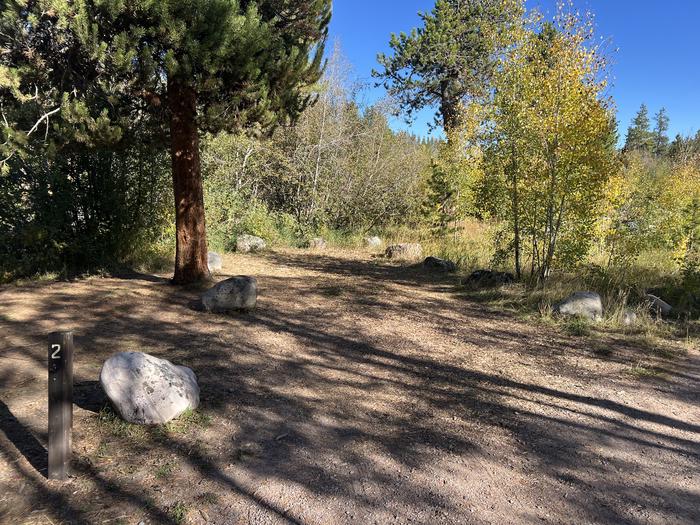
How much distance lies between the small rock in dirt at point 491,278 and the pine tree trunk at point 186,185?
5386 millimetres

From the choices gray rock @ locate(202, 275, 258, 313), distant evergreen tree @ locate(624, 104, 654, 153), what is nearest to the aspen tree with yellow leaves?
gray rock @ locate(202, 275, 258, 313)

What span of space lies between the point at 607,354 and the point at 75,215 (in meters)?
9.19

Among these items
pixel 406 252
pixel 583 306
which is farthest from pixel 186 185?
pixel 406 252

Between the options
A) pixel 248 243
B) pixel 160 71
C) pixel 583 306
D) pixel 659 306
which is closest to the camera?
pixel 160 71

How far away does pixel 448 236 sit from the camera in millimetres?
15352

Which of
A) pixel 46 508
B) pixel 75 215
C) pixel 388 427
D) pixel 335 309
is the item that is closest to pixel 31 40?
pixel 75 215

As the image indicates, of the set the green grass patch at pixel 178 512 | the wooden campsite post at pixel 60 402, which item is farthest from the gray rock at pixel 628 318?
the wooden campsite post at pixel 60 402

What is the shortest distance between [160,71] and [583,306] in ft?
23.9

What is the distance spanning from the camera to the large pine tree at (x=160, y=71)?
5.64 m

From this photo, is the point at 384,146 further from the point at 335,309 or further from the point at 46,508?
the point at 46,508

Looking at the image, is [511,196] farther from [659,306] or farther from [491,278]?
[659,306]

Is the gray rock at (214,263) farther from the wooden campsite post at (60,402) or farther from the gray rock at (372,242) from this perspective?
the wooden campsite post at (60,402)

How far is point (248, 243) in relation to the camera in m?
13.5

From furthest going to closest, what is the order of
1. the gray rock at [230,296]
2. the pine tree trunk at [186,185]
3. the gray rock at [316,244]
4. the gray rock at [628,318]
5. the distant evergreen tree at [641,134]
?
the distant evergreen tree at [641,134], the gray rock at [316,244], the pine tree trunk at [186,185], the gray rock at [628,318], the gray rock at [230,296]
